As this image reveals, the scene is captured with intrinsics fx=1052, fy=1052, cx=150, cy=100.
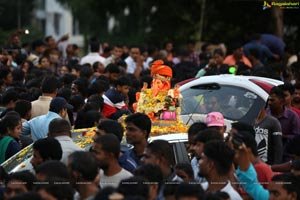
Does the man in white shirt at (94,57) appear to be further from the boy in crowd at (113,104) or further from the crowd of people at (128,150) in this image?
the boy in crowd at (113,104)

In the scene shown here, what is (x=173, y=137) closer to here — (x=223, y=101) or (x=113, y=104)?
(x=113, y=104)

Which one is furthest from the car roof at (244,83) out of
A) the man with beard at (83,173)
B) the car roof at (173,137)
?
the man with beard at (83,173)

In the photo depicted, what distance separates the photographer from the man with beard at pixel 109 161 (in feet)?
30.0

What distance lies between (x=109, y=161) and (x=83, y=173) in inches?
31.9

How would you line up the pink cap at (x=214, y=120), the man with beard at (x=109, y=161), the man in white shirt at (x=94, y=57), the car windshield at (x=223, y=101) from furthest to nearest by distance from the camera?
the man in white shirt at (x=94, y=57) < the car windshield at (x=223, y=101) < the pink cap at (x=214, y=120) < the man with beard at (x=109, y=161)

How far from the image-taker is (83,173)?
27.6ft

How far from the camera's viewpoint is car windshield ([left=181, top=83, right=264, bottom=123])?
47.8 feet

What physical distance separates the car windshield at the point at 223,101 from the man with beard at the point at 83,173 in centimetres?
599

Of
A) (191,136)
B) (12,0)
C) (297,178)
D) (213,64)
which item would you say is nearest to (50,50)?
(213,64)

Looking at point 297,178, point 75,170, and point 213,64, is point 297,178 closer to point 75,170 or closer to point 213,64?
point 75,170

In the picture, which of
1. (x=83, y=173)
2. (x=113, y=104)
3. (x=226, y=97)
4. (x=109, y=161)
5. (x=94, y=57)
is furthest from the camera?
(x=94, y=57)

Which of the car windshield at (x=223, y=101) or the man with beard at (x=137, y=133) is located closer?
the man with beard at (x=137, y=133)

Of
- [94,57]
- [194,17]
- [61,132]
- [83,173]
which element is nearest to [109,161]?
[83,173]

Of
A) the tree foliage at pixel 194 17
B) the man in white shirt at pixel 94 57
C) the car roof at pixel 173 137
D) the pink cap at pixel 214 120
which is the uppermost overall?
the tree foliage at pixel 194 17
